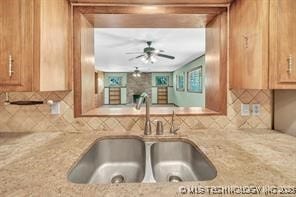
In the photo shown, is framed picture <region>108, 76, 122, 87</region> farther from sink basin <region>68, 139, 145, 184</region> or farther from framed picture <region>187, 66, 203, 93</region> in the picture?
sink basin <region>68, 139, 145, 184</region>

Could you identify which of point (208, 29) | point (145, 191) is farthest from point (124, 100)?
point (145, 191)

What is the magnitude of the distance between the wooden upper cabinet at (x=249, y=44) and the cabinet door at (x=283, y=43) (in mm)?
38

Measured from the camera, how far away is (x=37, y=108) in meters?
1.77

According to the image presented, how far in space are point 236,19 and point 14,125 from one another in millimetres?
1917

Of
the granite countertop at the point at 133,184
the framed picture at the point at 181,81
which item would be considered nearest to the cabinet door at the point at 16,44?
the granite countertop at the point at 133,184

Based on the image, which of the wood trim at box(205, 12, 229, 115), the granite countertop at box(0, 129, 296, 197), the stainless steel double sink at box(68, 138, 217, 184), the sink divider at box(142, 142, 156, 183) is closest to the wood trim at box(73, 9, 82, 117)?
the granite countertop at box(0, 129, 296, 197)

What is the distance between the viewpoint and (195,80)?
7.71 m

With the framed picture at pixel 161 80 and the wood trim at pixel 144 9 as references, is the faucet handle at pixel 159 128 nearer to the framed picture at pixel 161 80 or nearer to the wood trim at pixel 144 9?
the wood trim at pixel 144 9

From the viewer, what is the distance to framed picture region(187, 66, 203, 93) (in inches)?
276

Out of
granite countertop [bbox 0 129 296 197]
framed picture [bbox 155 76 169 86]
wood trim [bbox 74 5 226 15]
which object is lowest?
granite countertop [bbox 0 129 296 197]

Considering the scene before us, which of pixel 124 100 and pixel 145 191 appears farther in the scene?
pixel 124 100

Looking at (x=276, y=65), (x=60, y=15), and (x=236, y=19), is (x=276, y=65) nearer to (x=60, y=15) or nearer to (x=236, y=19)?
(x=236, y=19)

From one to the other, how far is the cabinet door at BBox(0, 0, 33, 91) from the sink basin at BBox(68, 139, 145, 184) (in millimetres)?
598

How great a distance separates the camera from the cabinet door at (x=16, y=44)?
1.26 metres
